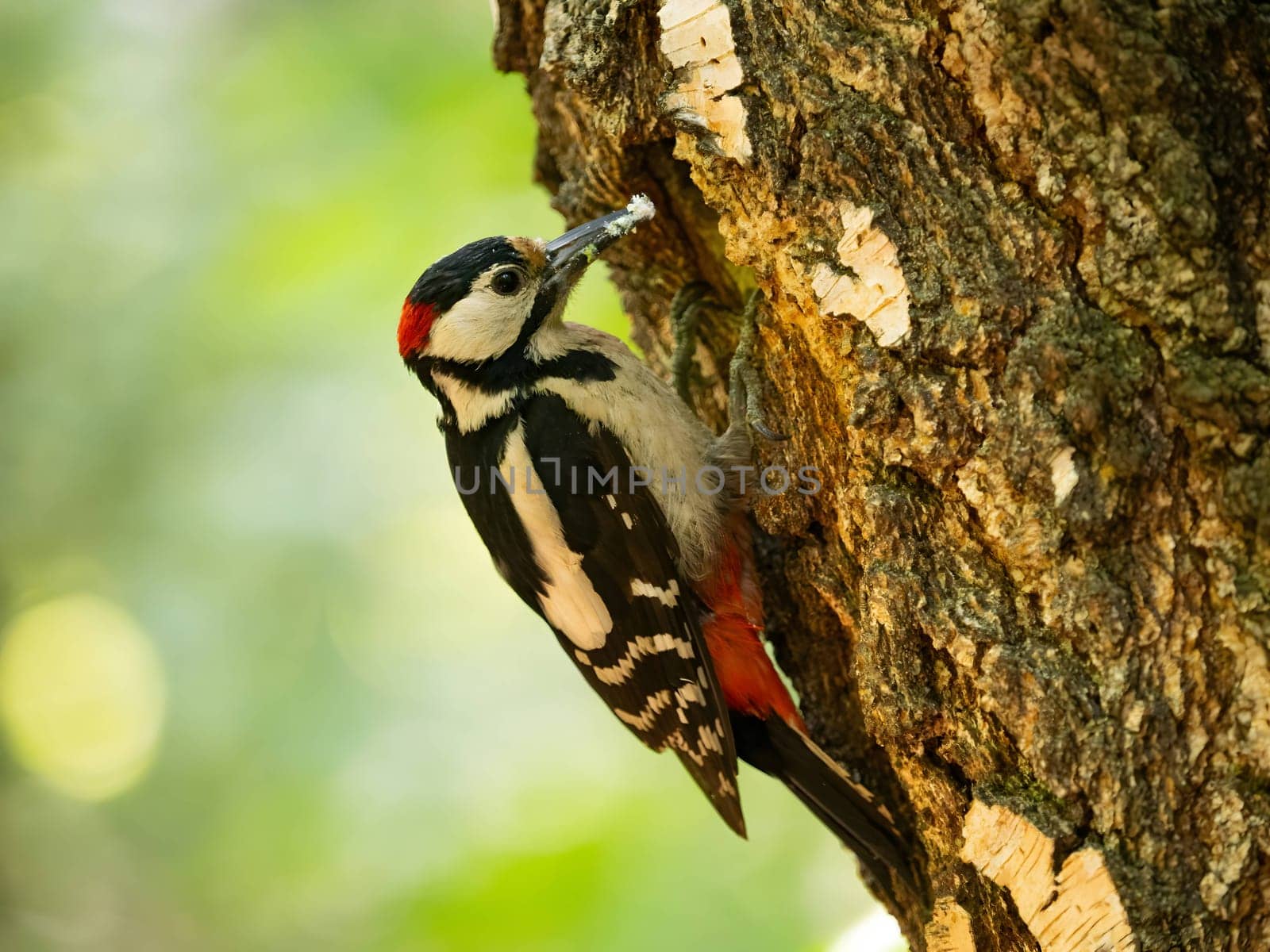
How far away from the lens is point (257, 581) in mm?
4168

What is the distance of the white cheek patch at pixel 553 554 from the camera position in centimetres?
249

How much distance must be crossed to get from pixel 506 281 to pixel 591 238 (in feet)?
0.72

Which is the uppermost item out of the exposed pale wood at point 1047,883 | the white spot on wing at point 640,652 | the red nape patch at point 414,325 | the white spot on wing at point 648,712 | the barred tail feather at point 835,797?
the red nape patch at point 414,325

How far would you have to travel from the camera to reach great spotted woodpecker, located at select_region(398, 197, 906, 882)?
96.9 inches

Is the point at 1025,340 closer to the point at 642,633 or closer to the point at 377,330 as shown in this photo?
the point at 642,633

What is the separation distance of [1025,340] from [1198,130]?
1.15ft

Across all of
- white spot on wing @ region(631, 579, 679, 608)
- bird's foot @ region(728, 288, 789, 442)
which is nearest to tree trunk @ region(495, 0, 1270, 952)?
bird's foot @ region(728, 288, 789, 442)

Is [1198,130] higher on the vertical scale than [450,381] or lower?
lower

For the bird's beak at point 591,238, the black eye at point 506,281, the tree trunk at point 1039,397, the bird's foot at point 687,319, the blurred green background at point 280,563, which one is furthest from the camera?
the blurred green background at point 280,563

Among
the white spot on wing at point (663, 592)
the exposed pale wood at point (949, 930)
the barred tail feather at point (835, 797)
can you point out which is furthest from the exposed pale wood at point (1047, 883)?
the white spot on wing at point (663, 592)

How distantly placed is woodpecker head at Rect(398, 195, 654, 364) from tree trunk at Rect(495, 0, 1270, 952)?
2.13 ft

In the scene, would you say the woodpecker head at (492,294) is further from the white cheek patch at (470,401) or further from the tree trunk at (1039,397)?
the tree trunk at (1039,397)

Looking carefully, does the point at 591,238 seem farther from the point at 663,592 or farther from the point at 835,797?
the point at 835,797

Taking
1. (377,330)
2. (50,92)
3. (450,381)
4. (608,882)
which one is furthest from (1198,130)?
(50,92)
